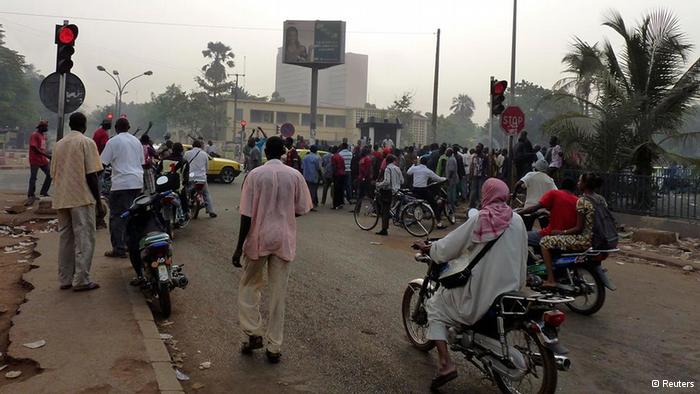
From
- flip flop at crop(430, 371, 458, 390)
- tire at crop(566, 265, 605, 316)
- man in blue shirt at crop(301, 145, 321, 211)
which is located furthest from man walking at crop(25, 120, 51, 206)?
flip flop at crop(430, 371, 458, 390)

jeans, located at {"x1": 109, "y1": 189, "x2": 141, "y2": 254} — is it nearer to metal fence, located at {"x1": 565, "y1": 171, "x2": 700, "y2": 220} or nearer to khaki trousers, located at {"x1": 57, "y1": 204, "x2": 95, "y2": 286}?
khaki trousers, located at {"x1": 57, "y1": 204, "x2": 95, "y2": 286}

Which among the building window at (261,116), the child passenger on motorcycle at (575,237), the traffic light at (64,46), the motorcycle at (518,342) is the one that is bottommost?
the motorcycle at (518,342)

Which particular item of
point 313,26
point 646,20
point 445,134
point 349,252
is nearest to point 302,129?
point 445,134

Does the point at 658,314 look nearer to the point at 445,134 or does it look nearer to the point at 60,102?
the point at 60,102

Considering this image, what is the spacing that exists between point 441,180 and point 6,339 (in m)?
9.50

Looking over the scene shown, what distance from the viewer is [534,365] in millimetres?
4188

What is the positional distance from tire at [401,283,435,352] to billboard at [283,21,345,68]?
144 feet

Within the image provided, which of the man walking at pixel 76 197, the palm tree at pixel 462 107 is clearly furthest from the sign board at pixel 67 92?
the palm tree at pixel 462 107

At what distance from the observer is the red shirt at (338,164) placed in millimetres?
16981

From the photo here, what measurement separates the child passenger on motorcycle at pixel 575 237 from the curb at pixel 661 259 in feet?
15.7

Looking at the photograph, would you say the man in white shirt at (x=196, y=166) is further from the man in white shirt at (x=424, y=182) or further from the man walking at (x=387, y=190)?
the man in white shirt at (x=424, y=182)

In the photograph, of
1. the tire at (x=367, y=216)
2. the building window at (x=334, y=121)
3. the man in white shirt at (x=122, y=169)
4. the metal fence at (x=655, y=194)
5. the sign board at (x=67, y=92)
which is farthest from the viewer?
the building window at (x=334, y=121)

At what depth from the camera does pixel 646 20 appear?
52.8ft

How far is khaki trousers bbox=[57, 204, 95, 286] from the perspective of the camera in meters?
6.54
